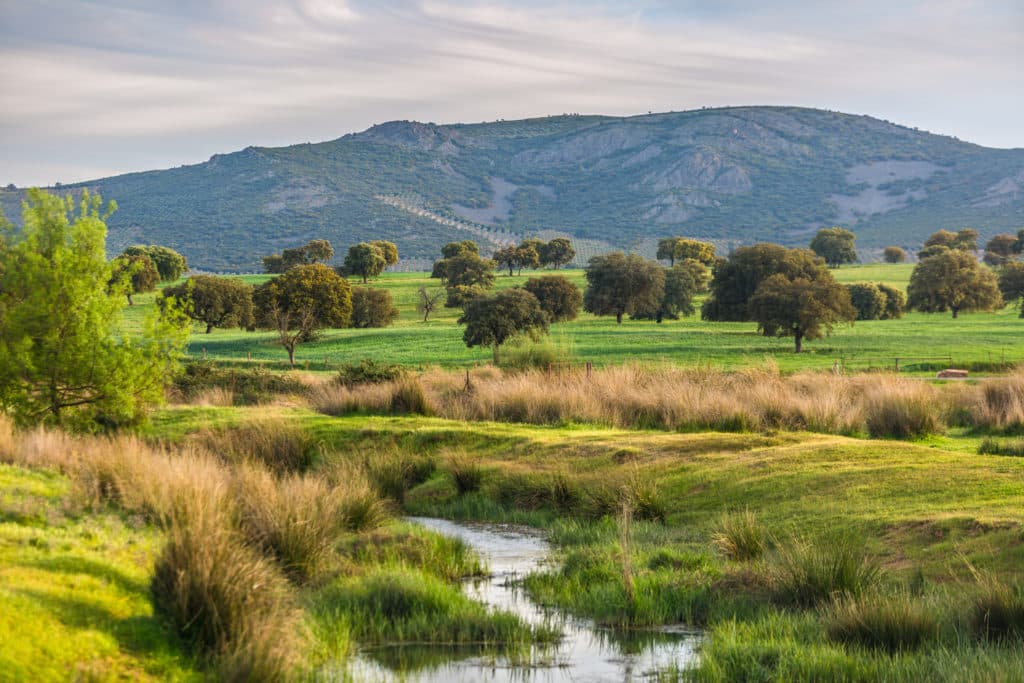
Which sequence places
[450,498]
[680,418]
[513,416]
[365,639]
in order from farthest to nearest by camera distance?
1. [513,416]
2. [680,418]
3. [450,498]
4. [365,639]

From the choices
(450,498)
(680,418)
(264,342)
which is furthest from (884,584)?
(264,342)

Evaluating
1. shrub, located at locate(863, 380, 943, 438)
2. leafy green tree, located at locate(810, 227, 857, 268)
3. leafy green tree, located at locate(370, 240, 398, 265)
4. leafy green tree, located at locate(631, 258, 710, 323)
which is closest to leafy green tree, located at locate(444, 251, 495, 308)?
leafy green tree, located at locate(631, 258, 710, 323)

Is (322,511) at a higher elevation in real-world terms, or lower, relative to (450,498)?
higher

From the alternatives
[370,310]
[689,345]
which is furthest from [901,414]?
[370,310]

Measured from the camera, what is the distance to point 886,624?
10.9m

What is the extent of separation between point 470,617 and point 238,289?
268ft

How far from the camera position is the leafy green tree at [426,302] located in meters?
99.5

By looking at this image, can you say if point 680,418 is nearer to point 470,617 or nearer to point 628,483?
point 628,483

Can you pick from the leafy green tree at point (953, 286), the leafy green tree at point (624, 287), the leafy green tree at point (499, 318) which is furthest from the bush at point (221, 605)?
the leafy green tree at point (953, 286)

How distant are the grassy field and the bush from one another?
82.0 ft

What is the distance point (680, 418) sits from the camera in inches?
1022

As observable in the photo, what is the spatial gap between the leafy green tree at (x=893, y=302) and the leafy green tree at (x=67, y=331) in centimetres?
7946

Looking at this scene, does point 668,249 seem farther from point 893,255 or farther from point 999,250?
point 893,255

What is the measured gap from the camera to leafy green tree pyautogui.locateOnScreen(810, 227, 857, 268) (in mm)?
142375
